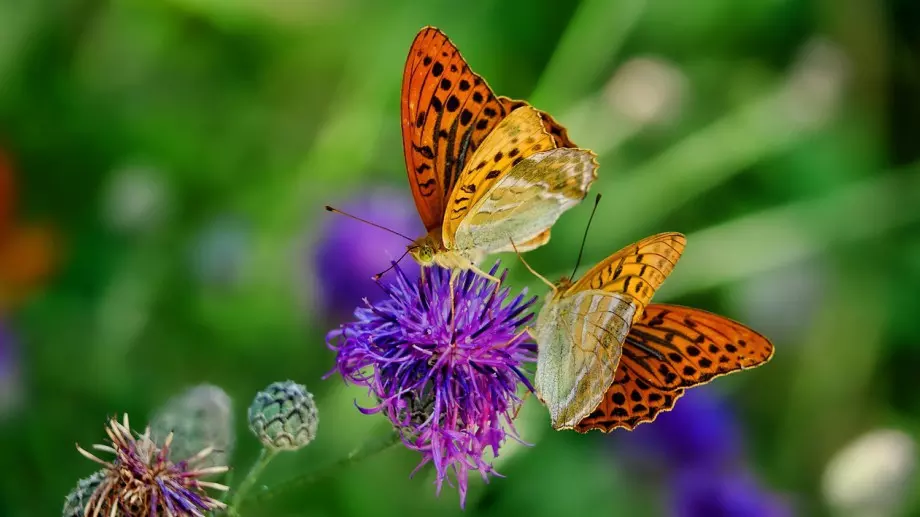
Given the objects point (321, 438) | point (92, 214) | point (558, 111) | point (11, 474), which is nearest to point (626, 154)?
point (558, 111)

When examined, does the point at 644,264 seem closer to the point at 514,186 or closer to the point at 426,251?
the point at 514,186

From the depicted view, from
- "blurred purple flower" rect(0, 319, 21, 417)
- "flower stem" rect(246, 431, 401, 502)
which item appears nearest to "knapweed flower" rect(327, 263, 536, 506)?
"flower stem" rect(246, 431, 401, 502)

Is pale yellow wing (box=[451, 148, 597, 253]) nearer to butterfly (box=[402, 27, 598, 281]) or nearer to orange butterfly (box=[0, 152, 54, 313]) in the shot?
butterfly (box=[402, 27, 598, 281])

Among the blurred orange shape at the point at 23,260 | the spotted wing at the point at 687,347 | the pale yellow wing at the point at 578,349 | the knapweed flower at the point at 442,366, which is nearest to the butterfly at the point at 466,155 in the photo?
the knapweed flower at the point at 442,366

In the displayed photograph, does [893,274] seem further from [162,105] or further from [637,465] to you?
[162,105]

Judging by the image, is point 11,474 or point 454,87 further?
point 11,474

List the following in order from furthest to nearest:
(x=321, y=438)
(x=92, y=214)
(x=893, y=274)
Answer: (x=893, y=274) → (x=92, y=214) → (x=321, y=438)

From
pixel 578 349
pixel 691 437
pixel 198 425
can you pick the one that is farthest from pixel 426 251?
pixel 691 437
